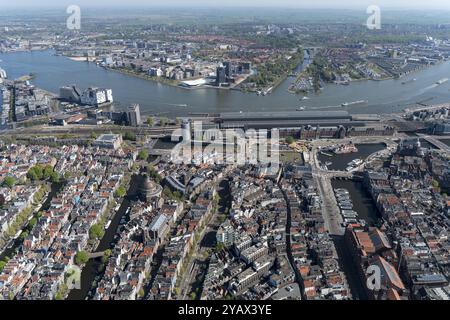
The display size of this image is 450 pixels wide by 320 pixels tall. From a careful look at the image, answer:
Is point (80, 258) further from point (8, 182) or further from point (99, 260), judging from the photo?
point (8, 182)

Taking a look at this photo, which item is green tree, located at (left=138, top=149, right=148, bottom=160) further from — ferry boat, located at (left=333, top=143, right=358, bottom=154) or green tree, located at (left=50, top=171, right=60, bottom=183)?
ferry boat, located at (left=333, top=143, right=358, bottom=154)

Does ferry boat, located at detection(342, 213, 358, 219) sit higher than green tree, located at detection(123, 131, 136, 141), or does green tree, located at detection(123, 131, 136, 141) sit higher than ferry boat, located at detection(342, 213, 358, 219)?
green tree, located at detection(123, 131, 136, 141)

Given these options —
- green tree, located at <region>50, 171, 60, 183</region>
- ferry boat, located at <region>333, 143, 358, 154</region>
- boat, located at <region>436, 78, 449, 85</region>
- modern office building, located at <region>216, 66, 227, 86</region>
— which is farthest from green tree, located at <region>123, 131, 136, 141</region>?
boat, located at <region>436, 78, 449, 85</region>

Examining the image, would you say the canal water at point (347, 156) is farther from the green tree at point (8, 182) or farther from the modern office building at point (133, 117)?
the green tree at point (8, 182)

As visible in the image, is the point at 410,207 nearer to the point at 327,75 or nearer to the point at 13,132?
the point at 13,132
